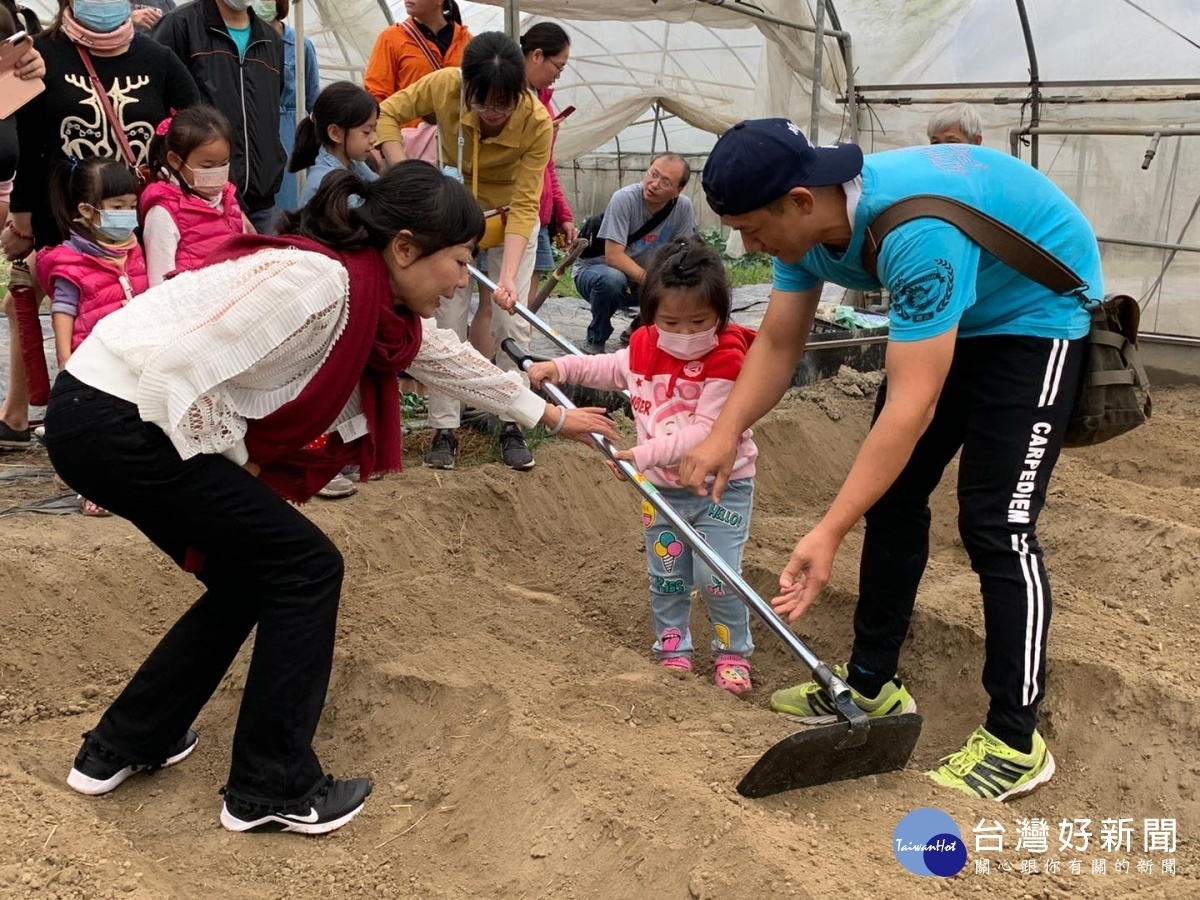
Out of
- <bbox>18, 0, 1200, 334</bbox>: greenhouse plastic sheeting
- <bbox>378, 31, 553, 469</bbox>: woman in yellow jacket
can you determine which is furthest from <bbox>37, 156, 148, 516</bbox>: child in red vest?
<bbox>18, 0, 1200, 334</bbox>: greenhouse plastic sheeting

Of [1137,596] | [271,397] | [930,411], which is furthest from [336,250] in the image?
[1137,596]

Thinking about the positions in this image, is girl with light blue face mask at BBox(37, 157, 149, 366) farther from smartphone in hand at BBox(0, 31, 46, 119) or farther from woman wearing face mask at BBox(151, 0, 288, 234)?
woman wearing face mask at BBox(151, 0, 288, 234)

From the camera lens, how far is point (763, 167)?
2670 millimetres

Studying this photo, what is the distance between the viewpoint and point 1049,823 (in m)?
3.23

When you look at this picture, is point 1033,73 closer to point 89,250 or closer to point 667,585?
point 667,585

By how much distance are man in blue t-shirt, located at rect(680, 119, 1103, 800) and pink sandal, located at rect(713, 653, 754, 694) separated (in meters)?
0.34

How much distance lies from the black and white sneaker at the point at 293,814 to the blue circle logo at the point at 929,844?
1.43m

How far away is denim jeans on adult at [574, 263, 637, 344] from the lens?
307 inches

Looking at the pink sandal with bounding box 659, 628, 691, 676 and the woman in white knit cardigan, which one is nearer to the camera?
A: the woman in white knit cardigan

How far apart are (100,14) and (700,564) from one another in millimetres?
3210

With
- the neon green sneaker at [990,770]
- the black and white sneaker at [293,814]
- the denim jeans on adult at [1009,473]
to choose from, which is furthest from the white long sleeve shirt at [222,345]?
the neon green sneaker at [990,770]

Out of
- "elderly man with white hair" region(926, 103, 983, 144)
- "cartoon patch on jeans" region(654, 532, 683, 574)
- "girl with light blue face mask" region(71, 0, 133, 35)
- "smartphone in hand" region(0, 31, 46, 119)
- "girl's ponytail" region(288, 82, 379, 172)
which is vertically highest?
"girl with light blue face mask" region(71, 0, 133, 35)

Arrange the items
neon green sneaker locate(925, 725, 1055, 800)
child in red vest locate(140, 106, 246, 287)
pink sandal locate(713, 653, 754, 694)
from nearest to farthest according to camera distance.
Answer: neon green sneaker locate(925, 725, 1055, 800)
pink sandal locate(713, 653, 754, 694)
child in red vest locate(140, 106, 246, 287)

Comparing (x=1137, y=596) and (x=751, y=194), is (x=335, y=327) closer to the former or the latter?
(x=751, y=194)
